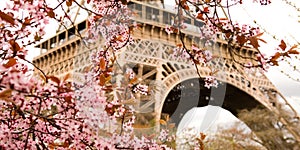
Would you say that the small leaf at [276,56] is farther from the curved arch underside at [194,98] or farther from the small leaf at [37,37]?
the curved arch underside at [194,98]

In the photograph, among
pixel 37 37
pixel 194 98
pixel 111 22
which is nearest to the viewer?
pixel 37 37

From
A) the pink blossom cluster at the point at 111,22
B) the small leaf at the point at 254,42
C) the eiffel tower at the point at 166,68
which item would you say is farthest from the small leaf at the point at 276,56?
the eiffel tower at the point at 166,68

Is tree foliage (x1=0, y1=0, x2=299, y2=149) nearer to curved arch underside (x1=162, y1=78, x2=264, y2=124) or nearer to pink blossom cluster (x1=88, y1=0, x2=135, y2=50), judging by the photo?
pink blossom cluster (x1=88, y1=0, x2=135, y2=50)

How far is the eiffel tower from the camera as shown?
850cm

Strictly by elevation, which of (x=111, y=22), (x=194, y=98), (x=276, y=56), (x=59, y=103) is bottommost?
(x=194, y=98)

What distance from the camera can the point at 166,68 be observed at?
9.37 meters

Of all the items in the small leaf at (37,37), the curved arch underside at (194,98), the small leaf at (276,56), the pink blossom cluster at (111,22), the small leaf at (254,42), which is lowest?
the curved arch underside at (194,98)

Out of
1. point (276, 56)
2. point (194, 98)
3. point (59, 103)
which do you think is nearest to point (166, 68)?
point (194, 98)

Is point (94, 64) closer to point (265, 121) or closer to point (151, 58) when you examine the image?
point (151, 58)

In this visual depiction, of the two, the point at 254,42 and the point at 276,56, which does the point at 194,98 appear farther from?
the point at 254,42

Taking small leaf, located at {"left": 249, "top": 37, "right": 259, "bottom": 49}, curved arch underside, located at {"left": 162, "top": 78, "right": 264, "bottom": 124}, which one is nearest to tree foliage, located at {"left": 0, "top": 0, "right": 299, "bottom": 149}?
small leaf, located at {"left": 249, "top": 37, "right": 259, "bottom": 49}

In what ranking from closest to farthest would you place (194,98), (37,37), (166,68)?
(37,37)
(166,68)
(194,98)

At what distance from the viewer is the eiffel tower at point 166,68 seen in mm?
8500

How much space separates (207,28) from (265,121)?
828 cm
